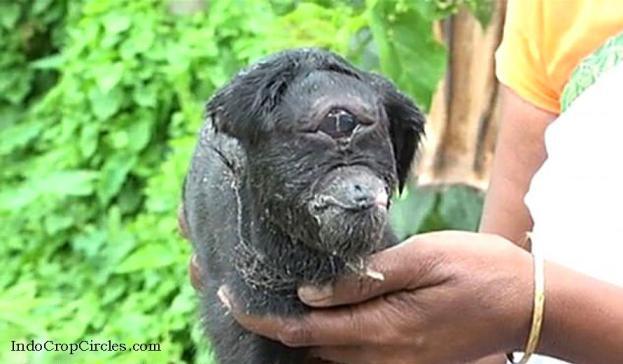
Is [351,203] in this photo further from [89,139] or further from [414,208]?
[89,139]

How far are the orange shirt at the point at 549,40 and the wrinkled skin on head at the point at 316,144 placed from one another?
11.2 inches

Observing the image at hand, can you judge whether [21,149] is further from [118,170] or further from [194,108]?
[194,108]

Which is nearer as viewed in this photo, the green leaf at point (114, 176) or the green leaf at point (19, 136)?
the green leaf at point (114, 176)

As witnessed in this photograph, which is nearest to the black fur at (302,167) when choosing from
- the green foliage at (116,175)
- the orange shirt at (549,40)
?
the orange shirt at (549,40)

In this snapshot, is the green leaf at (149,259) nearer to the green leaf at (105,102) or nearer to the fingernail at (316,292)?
the green leaf at (105,102)

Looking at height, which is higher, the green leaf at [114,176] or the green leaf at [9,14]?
the green leaf at [114,176]

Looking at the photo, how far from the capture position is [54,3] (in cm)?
393

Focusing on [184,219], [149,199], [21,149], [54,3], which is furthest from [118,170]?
[184,219]

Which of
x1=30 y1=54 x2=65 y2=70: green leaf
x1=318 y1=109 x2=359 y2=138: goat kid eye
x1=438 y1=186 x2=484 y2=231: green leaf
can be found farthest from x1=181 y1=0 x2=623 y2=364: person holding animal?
x1=30 y1=54 x2=65 y2=70: green leaf

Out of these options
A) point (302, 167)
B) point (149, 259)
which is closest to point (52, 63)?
point (149, 259)

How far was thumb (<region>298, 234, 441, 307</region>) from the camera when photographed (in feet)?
3.20

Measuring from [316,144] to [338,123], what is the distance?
0.07ft

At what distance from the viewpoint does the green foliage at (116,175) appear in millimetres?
2438

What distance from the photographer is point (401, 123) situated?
3.28ft
